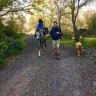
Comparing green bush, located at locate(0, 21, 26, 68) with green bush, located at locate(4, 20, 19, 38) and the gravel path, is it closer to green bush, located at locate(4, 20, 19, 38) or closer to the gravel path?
green bush, located at locate(4, 20, 19, 38)

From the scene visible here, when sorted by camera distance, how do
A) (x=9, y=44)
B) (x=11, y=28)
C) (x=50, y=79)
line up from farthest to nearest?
(x=11, y=28)
(x=9, y=44)
(x=50, y=79)

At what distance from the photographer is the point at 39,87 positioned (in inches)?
381

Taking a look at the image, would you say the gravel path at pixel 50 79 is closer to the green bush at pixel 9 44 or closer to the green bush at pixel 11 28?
the green bush at pixel 9 44

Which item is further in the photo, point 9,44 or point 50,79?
point 9,44

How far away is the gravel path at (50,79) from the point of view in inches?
358

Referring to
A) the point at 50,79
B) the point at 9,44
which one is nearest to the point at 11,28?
the point at 9,44

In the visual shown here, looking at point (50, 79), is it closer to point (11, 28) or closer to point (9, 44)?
point (9, 44)

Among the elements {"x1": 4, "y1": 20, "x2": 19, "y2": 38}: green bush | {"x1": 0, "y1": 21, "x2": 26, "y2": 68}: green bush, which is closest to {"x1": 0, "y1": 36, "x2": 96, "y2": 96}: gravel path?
{"x1": 0, "y1": 21, "x2": 26, "y2": 68}: green bush

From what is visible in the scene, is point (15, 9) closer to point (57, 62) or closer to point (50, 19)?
point (57, 62)

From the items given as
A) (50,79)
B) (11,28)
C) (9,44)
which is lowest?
(50,79)

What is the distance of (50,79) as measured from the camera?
10781 mm

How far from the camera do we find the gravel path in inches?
358

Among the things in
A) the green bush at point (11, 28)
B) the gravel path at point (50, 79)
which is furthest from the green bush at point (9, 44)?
the gravel path at point (50, 79)

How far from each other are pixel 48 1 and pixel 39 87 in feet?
132
